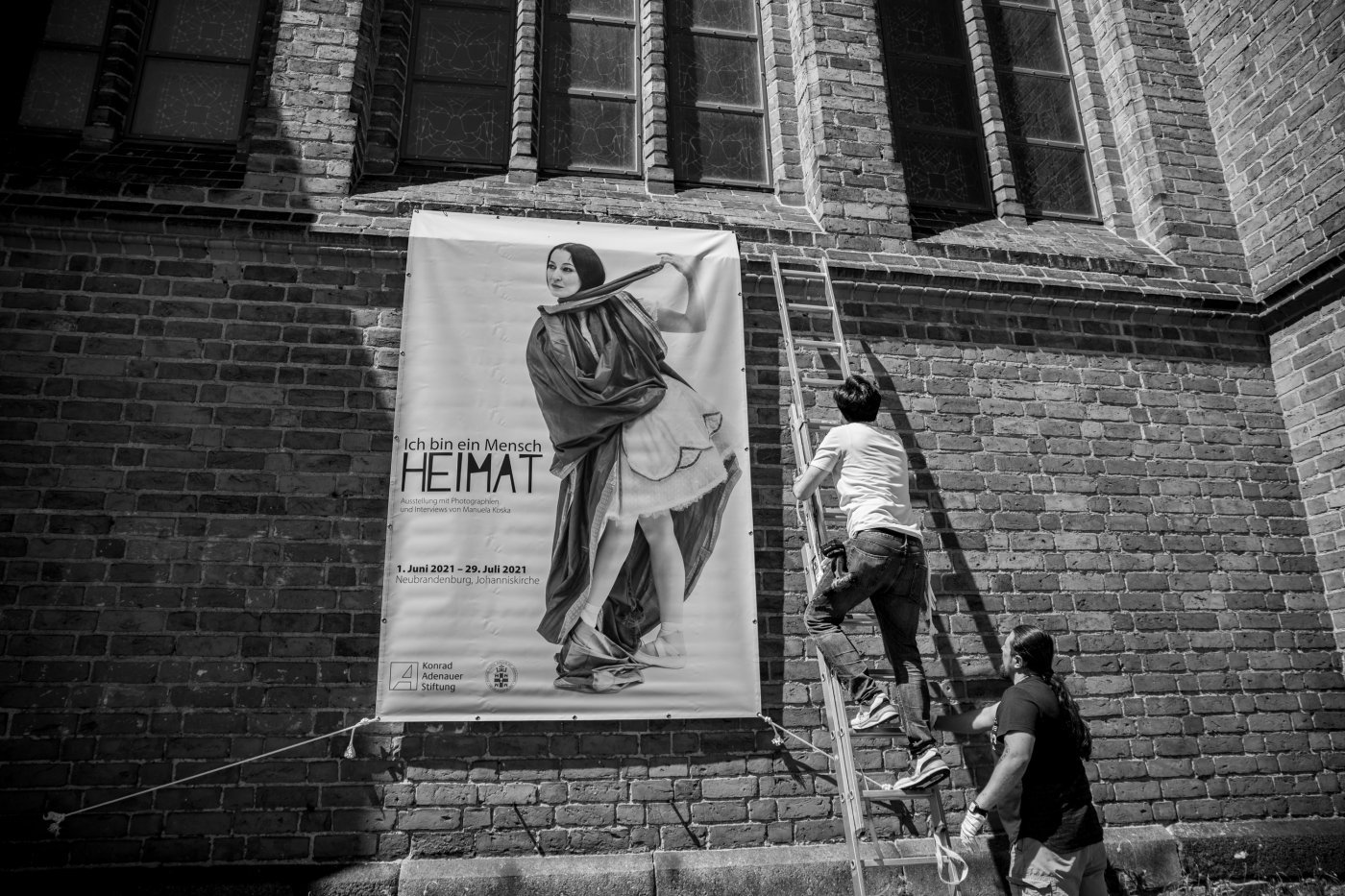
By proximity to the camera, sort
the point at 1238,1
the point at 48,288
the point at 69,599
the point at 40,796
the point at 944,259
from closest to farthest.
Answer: the point at 40,796 < the point at 69,599 < the point at 48,288 < the point at 944,259 < the point at 1238,1

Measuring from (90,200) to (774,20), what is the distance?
439cm

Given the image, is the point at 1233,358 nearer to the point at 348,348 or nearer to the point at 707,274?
the point at 707,274

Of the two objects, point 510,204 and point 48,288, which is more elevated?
point 510,204

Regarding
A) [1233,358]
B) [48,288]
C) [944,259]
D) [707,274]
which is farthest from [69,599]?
[1233,358]

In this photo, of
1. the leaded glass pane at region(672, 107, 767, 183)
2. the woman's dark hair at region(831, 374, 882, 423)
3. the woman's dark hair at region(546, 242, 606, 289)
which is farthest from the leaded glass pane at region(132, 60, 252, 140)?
the woman's dark hair at region(831, 374, 882, 423)

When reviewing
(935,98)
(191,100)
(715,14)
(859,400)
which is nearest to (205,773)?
(859,400)

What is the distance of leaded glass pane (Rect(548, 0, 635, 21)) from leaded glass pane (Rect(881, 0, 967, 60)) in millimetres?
1839

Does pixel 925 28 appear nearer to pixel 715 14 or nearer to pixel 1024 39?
pixel 1024 39

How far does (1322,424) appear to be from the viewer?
592 centimetres

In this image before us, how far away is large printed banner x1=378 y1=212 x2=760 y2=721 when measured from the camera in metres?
4.80

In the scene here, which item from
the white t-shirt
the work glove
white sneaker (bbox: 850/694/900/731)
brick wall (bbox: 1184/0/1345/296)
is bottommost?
the work glove

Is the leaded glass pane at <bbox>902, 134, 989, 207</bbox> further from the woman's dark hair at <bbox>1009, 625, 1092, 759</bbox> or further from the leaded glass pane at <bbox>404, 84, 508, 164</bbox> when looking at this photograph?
the woman's dark hair at <bbox>1009, 625, 1092, 759</bbox>

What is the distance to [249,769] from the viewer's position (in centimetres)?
452

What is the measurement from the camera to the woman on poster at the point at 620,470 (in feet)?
16.1
